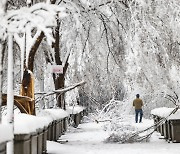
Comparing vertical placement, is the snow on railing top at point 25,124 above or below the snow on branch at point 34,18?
below

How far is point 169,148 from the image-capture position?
13.0 metres

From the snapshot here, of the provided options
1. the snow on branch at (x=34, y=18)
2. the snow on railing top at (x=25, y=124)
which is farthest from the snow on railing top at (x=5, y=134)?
the snow on railing top at (x=25, y=124)

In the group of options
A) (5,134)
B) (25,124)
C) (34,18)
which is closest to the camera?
(5,134)

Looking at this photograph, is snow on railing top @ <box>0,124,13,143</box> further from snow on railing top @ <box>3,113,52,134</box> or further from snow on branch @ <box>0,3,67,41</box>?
snow on railing top @ <box>3,113,52,134</box>

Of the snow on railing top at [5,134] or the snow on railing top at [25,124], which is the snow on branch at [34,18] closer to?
the snow on railing top at [5,134]

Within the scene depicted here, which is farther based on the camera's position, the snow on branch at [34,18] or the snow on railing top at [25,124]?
the snow on railing top at [25,124]

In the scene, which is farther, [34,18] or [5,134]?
[34,18]

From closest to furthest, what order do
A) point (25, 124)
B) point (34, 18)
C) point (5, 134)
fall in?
point (5, 134)
point (34, 18)
point (25, 124)

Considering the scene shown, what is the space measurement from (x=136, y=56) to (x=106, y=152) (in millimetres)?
2910

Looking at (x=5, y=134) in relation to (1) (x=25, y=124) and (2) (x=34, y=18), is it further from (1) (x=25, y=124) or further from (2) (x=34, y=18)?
(1) (x=25, y=124)

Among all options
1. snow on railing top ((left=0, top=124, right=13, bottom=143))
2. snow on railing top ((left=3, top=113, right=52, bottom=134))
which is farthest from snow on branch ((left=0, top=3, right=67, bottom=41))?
snow on railing top ((left=3, top=113, right=52, bottom=134))

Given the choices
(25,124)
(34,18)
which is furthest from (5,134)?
(25,124)

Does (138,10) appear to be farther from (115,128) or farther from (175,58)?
(115,128)

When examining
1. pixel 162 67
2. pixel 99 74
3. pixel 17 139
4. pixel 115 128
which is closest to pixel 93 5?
pixel 162 67
